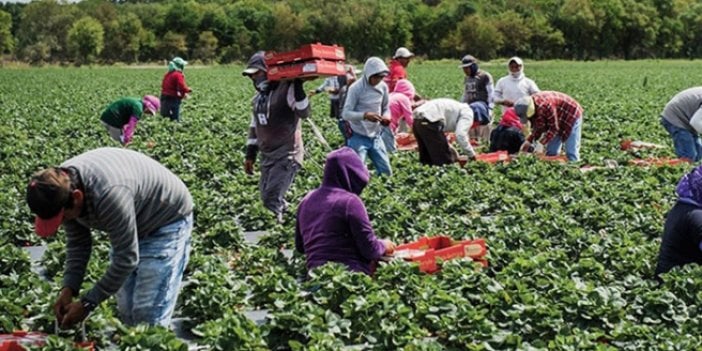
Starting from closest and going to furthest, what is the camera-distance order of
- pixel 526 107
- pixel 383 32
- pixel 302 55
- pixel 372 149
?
pixel 302 55, pixel 372 149, pixel 526 107, pixel 383 32

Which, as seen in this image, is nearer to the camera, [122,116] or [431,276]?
[431,276]

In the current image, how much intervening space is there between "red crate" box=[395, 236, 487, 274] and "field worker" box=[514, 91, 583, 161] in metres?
4.21

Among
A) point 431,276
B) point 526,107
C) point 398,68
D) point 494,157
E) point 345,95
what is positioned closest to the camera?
point 431,276

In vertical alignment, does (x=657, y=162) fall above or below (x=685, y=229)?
below

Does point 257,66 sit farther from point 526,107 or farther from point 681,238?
point 681,238

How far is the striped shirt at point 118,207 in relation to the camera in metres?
4.15

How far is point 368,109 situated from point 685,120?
3783mm

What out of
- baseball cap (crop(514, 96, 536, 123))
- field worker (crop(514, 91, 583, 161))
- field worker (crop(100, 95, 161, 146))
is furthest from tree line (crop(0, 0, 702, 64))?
baseball cap (crop(514, 96, 536, 123))

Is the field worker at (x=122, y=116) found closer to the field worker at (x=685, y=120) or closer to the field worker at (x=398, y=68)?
the field worker at (x=398, y=68)

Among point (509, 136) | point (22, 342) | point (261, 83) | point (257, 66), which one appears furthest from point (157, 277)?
point (509, 136)

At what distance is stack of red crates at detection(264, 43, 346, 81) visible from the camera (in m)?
7.72

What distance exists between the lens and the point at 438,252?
661cm

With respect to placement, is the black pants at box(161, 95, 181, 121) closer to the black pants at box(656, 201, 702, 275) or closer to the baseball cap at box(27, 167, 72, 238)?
the black pants at box(656, 201, 702, 275)

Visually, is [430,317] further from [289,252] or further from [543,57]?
[543,57]
